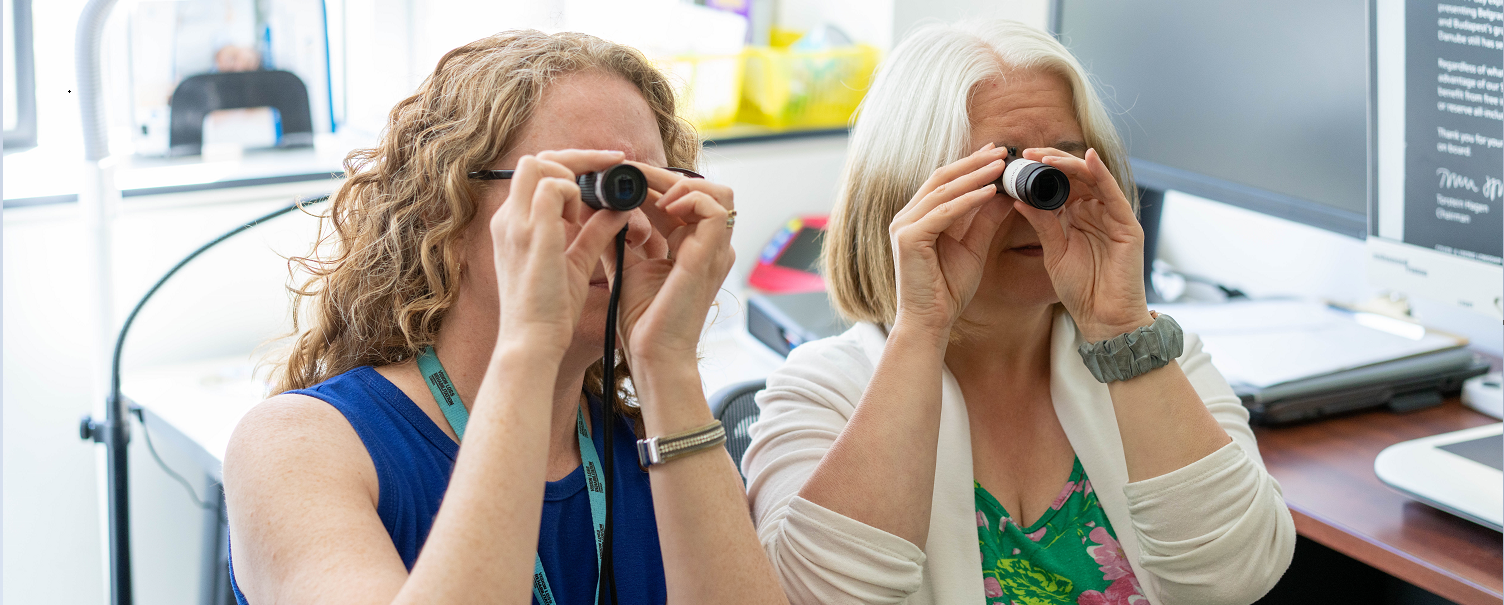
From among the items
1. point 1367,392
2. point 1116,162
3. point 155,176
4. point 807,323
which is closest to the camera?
point 1116,162

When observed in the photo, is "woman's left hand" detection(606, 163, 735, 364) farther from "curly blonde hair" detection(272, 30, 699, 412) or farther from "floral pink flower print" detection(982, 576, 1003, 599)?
"floral pink flower print" detection(982, 576, 1003, 599)

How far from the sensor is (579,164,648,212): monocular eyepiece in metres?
0.84

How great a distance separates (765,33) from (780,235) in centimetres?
64

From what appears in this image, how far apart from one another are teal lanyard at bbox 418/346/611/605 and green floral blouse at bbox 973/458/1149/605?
0.41 metres

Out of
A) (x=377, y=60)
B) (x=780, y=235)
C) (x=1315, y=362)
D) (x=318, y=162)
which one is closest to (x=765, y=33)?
(x=780, y=235)

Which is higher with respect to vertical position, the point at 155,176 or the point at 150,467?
the point at 155,176

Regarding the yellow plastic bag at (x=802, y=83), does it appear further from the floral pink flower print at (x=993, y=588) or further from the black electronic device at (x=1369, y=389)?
the floral pink flower print at (x=993, y=588)

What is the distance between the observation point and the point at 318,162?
2330mm

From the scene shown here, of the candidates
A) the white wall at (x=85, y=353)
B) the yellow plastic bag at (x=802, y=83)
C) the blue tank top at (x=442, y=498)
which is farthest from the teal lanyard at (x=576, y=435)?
the yellow plastic bag at (x=802, y=83)

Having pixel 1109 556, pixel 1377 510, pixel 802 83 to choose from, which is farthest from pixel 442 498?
pixel 802 83

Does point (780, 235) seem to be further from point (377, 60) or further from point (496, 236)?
point (496, 236)

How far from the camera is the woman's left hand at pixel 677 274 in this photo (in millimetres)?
903

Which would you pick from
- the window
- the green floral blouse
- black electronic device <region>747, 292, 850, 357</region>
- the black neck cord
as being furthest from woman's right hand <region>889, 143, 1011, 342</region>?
the window

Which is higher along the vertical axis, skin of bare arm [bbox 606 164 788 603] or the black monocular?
the black monocular
